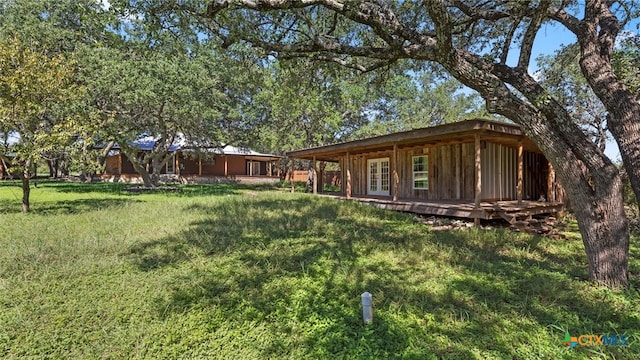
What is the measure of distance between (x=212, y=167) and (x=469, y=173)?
2379 cm

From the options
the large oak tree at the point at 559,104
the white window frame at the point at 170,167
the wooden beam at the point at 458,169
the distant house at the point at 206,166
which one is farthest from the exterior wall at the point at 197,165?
the large oak tree at the point at 559,104

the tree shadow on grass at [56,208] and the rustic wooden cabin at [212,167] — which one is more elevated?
the rustic wooden cabin at [212,167]

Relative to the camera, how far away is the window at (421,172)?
40.2 feet

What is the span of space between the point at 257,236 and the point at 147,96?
1020cm

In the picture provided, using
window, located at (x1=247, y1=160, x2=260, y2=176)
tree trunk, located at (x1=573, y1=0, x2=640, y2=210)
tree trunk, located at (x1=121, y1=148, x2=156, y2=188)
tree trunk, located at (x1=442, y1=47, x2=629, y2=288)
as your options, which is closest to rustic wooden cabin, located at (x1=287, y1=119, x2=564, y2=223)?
tree trunk, located at (x1=573, y1=0, x2=640, y2=210)

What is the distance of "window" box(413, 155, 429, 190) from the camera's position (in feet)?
40.2

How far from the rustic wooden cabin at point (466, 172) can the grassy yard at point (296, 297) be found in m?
2.66

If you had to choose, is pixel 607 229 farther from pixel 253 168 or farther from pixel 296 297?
pixel 253 168

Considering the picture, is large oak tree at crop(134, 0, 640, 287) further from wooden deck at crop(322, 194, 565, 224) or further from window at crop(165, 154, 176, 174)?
window at crop(165, 154, 176, 174)

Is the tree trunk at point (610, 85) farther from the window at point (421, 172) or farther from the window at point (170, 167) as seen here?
the window at point (170, 167)

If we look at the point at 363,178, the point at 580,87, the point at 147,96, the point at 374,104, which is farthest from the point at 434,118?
the point at 147,96

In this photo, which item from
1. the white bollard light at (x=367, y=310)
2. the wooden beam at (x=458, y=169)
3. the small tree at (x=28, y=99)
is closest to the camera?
the white bollard light at (x=367, y=310)

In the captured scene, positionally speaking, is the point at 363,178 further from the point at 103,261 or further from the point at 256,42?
the point at 103,261

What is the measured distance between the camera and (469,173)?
10.9m
